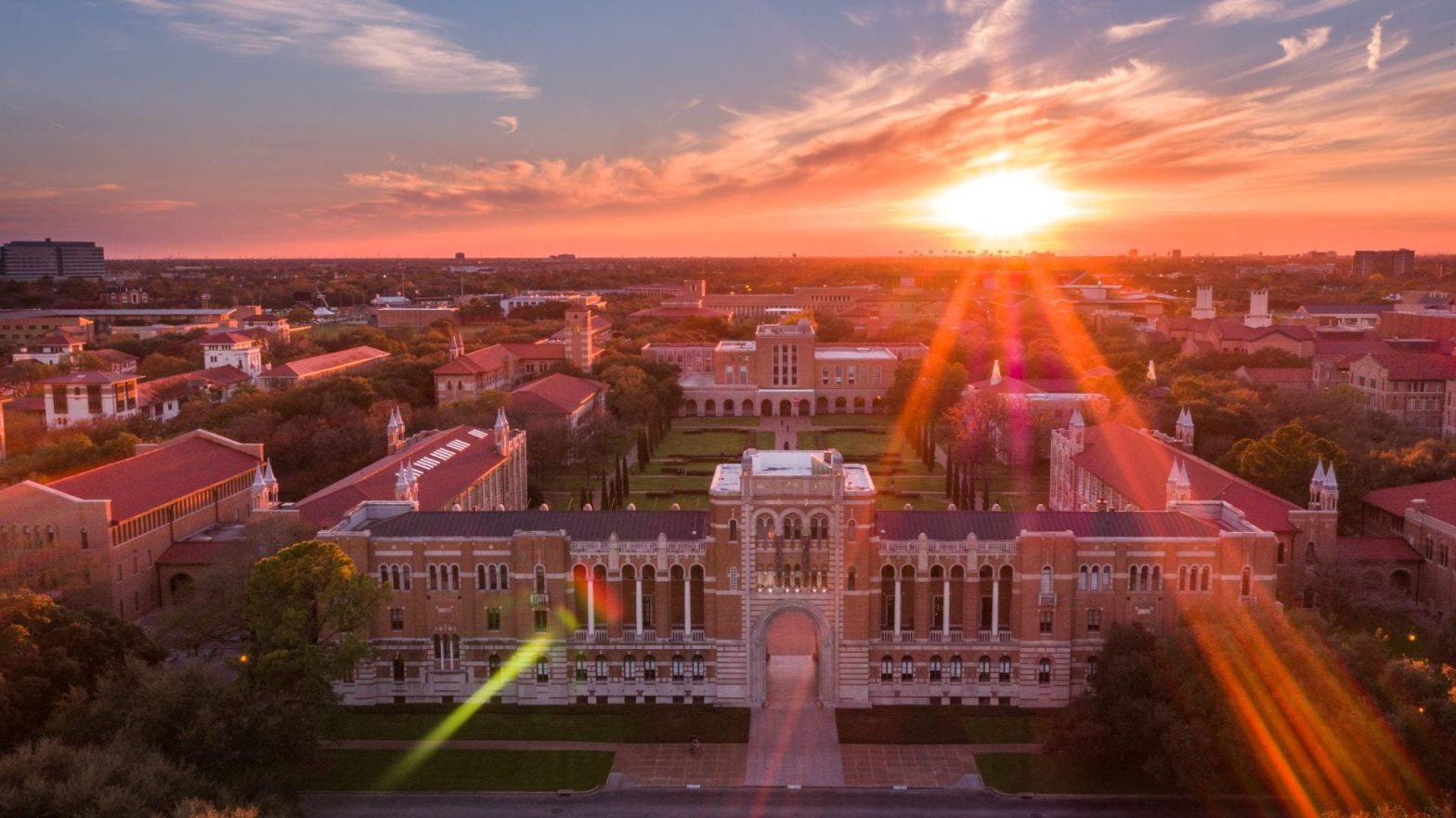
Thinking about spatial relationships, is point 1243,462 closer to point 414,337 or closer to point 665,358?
point 665,358

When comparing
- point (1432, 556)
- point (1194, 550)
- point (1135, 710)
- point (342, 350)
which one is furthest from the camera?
point (342, 350)

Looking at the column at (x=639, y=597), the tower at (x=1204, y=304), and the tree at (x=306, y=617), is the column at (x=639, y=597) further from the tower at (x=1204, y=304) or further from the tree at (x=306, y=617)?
the tower at (x=1204, y=304)

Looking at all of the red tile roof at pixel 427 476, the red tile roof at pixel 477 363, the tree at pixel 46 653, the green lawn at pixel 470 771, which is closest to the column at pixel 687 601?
the green lawn at pixel 470 771

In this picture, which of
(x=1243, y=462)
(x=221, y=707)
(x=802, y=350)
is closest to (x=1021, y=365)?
(x=802, y=350)

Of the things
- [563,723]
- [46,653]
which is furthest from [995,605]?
[46,653]

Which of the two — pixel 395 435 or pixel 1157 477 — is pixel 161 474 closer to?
pixel 395 435

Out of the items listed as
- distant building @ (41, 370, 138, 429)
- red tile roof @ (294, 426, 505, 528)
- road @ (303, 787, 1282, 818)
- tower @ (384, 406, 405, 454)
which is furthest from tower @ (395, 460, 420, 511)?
distant building @ (41, 370, 138, 429)
